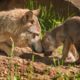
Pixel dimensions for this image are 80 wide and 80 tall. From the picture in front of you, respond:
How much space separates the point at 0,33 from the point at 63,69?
1445 millimetres

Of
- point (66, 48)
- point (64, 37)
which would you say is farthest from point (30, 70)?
point (64, 37)

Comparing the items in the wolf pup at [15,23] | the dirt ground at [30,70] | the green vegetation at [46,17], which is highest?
the wolf pup at [15,23]

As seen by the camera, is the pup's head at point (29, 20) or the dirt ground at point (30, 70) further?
the pup's head at point (29, 20)

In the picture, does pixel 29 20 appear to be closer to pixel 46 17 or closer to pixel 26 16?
pixel 26 16

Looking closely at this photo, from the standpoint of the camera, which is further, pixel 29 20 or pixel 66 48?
pixel 66 48

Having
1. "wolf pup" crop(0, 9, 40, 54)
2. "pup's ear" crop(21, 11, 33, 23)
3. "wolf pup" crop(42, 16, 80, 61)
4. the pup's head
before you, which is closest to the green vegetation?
"wolf pup" crop(42, 16, 80, 61)

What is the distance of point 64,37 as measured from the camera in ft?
28.6

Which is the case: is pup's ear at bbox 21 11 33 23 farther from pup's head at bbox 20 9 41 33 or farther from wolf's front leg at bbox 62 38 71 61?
wolf's front leg at bbox 62 38 71 61

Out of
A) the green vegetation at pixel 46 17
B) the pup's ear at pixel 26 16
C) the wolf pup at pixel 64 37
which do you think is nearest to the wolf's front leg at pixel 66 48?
the wolf pup at pixel 64 37

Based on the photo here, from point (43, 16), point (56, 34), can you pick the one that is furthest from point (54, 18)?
point (56, 34)

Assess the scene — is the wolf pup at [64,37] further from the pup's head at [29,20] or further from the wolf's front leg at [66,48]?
the pup's head at [29,20]

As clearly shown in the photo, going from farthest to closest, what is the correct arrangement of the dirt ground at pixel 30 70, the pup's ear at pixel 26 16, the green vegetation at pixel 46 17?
1. the green vegetation at pixel 46 17
2. the pup's ear at pixel 26 16
3. the dirt ground at pixel 30 70

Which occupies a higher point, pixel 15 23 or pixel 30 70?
pixel 15 23

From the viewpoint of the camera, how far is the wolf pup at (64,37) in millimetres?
8405
